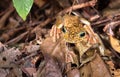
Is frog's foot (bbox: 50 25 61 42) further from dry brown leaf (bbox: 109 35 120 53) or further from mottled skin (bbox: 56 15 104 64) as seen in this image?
dry brown leaf (bbox: 109 35 120 53)

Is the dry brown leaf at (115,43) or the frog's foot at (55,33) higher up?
the frog's foot at (55,33)

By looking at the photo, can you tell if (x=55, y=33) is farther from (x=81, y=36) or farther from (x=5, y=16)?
(x=5, y=16)

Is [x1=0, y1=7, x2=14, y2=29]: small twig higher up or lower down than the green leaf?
lower down

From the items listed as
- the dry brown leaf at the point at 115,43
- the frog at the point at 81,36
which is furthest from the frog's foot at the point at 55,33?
the dry brown leaf at the point at 115,43

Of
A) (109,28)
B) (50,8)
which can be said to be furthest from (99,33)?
(50,8)

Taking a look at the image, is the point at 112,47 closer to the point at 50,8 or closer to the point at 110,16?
the point at 110,16

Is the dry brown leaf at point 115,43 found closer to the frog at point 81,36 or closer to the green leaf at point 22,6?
the frog at point 81,36

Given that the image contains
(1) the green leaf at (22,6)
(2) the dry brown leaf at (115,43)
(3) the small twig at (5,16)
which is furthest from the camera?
(3) the small twig at (5,16)

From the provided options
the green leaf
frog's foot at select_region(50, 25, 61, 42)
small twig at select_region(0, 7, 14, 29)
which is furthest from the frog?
small twig at select_region(0, 7, 14, 29)
